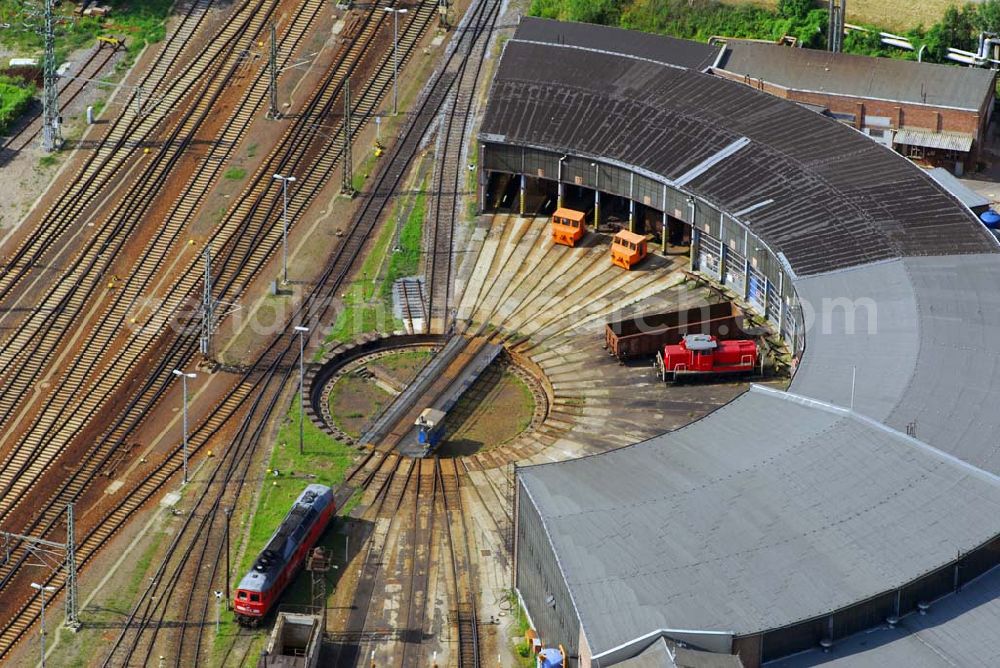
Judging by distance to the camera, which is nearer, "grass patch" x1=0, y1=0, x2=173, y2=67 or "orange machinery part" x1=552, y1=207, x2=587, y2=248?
"orange machinery part" x1=552, y1=207, x2=587, y2=248

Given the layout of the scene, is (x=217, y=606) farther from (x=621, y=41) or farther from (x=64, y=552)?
(x=621, y=41)

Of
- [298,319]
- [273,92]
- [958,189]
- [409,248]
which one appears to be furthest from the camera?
[273,92]

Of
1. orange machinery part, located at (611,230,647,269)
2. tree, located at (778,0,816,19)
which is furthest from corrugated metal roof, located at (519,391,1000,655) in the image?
tree, located at (778,0,816,19)

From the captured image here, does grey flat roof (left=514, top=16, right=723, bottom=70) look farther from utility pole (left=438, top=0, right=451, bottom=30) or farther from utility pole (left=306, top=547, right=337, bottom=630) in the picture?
utility pole (left=306, top=547, right=337, bottom=630)

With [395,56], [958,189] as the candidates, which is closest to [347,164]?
[395,56]

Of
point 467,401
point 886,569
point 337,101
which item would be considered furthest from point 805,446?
point 337,101

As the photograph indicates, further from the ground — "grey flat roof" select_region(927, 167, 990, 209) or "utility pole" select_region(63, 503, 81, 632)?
"grey flat roof" select_region(927, 167, 990, 209)
